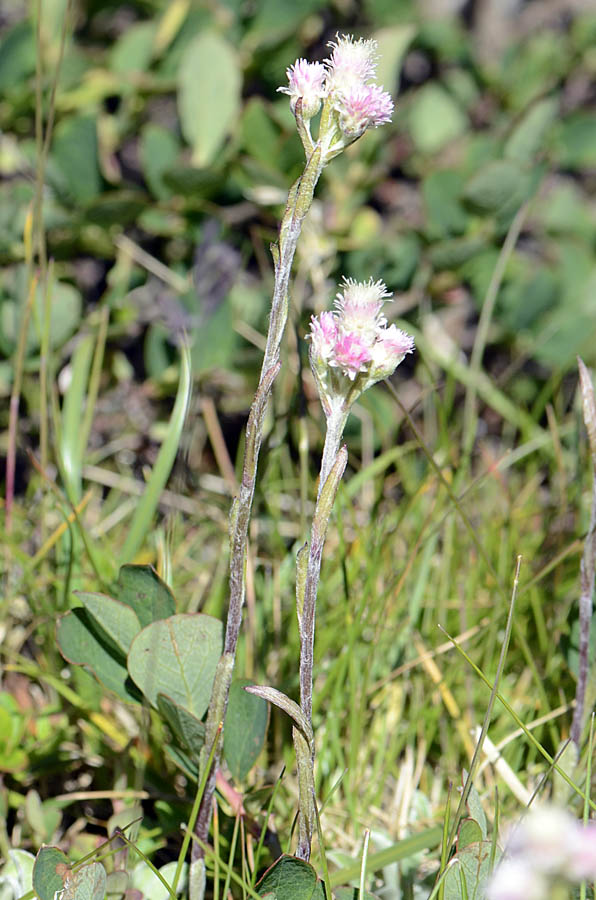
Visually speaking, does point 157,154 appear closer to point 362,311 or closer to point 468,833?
point 362,311

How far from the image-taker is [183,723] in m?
0.77

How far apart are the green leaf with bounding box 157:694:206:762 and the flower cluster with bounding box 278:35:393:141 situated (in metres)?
0.49

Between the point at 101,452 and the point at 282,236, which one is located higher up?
the point at 101,452

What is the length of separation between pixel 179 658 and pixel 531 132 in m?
1.23

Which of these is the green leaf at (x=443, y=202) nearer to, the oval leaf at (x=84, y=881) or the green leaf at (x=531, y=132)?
the green leaf at (x=531, y=132)

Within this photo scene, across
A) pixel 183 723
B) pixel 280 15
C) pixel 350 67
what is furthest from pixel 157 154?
pixel 183 723

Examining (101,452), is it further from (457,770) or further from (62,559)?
(457,770)

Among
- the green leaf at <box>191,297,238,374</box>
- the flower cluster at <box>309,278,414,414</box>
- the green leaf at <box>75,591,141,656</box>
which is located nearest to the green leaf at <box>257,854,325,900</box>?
the green leaf at <box>75,591,141,656</box>

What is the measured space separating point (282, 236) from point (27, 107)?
3.82ft

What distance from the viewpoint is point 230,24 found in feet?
5.61

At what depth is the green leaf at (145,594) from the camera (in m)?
0.87

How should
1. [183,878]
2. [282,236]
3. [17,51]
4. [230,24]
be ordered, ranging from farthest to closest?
[230,24], [17,51], [183,878], [282,236]

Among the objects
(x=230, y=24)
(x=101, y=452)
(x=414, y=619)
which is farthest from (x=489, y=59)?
(x=414, y=619)

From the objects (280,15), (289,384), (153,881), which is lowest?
(153,881)
